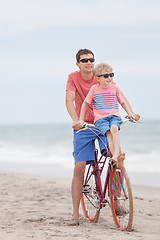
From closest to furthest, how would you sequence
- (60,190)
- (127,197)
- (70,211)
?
(127,197), (70,211), (60,190)

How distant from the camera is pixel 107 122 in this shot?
152 inches

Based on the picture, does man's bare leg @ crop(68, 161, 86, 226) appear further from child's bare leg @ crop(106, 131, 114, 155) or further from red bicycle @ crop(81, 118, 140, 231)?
child's bare leg @ crop(106, 131, 114, 155)

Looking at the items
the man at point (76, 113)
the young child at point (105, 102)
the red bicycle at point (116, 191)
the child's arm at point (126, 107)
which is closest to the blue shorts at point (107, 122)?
the young child at point (105, 102)

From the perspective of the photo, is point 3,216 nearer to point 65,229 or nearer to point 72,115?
point 65,229

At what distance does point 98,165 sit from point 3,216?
1.53 m

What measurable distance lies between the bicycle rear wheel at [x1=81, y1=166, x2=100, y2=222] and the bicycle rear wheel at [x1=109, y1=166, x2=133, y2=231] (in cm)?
28

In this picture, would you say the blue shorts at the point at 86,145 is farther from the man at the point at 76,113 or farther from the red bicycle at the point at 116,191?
the red bicycle at the point at 116,191

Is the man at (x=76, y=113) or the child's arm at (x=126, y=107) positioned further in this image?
the man at (x=76, y=113)

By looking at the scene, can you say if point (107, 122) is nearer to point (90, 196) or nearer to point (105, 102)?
point (105, 102)

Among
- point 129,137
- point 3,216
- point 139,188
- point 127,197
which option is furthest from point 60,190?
point 129,137

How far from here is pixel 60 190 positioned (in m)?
7.18

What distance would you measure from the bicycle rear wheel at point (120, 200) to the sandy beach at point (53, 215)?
12 centimetres

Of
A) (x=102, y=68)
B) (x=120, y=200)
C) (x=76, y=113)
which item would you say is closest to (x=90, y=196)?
(x=120, y=200)

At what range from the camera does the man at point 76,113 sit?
4.30 metres
